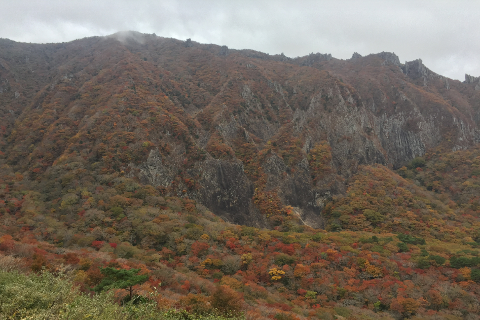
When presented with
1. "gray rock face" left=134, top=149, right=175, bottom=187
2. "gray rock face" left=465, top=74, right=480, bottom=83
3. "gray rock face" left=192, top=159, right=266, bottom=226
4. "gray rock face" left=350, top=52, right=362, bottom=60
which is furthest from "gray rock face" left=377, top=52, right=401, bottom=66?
"gray rock face" left=134, top=149, right=175, bottom=187

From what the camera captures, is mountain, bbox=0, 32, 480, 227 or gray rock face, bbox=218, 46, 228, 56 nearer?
mountain, bbox=0, 32, 480, 227

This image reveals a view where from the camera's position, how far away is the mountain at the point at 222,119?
163 ft

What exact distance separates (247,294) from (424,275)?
23.6m

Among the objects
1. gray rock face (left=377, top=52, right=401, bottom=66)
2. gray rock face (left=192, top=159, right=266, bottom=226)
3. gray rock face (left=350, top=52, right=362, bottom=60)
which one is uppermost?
gray rock face (left=350, top=52, right=362, bottom=60)

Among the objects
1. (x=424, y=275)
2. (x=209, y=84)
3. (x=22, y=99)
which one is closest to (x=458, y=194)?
(x=424, y=275)

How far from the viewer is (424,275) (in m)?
30.0

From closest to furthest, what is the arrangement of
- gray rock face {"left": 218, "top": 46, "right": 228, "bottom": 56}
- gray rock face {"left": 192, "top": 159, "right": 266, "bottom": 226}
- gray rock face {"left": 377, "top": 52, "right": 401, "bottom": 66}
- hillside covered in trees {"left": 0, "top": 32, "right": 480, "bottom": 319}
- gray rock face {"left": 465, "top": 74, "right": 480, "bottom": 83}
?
hillside covered in trees {"left": 0, "top": 32, "right": 480, "bottom": 319} < gray rock face {"left": 192, "top": 159, "right": 266, "bottom": 226} < gray rock face {"left": 465, "top": 74, "right": 480, "bottom": 83} < gray rock face {"left": 218, "top": 46, "right": 228, "bottom": 56} < gray rock face {"left": 377, "top": 52, "right": 401, "bottom": 66}

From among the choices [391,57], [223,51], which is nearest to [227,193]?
[223,51]

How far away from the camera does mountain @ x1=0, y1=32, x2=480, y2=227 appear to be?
49559mm

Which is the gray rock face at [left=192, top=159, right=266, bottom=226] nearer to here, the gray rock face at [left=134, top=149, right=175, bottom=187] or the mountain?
the mountain

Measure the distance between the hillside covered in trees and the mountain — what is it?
501 mm

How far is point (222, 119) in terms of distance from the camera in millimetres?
68375

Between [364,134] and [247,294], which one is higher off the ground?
[364,134]

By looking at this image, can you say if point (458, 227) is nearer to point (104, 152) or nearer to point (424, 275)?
point (424, 275)
